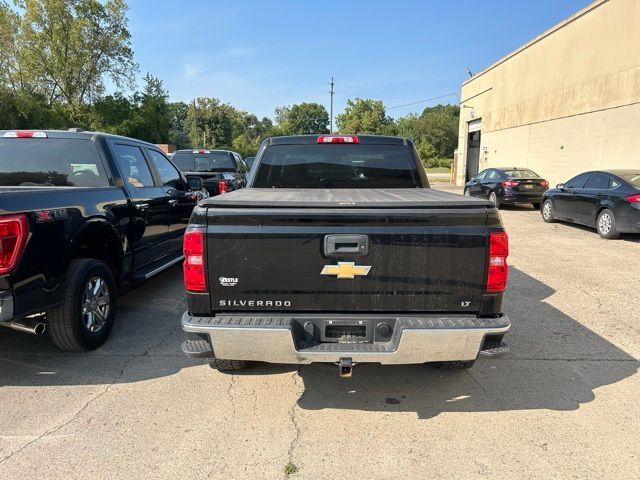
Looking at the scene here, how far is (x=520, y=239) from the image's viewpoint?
10.4 meters

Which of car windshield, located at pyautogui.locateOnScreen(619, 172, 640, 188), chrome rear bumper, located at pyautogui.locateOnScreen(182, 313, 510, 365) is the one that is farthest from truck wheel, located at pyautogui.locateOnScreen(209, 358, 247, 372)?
car windshield, located at pyautogui.locateOnScreen(619, 172, 640, 188)

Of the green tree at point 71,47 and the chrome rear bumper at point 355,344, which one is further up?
the green tree at point 71,47

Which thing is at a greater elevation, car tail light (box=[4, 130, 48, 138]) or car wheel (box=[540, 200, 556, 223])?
car tail light (box=[4, 130, 48, 138])

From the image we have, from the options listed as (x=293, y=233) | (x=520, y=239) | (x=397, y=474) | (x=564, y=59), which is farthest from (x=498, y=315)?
(x=564, y=59)

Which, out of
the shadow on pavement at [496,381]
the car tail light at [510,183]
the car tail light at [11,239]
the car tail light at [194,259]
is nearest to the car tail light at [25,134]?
the car tail light at [11,239]

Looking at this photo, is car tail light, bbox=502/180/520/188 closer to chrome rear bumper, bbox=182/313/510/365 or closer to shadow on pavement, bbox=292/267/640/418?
shadow on pavement, bbox=292/267/640/418

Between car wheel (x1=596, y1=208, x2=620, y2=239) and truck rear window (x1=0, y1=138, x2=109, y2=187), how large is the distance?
9.98 meters

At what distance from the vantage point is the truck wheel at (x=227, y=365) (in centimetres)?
371

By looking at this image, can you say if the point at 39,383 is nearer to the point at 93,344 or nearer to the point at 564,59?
the point at 93,344

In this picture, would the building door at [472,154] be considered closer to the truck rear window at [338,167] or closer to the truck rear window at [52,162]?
the truck rear window at [338,167]

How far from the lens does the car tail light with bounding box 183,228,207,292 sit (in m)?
2.81

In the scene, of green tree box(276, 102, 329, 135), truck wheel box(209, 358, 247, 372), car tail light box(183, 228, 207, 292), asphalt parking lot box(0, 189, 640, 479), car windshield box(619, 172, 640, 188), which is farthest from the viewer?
green tree box(276, 102, 329, 135)

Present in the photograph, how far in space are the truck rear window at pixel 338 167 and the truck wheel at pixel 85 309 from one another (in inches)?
70.4

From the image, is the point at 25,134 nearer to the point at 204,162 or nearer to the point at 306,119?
the point at 204,162
